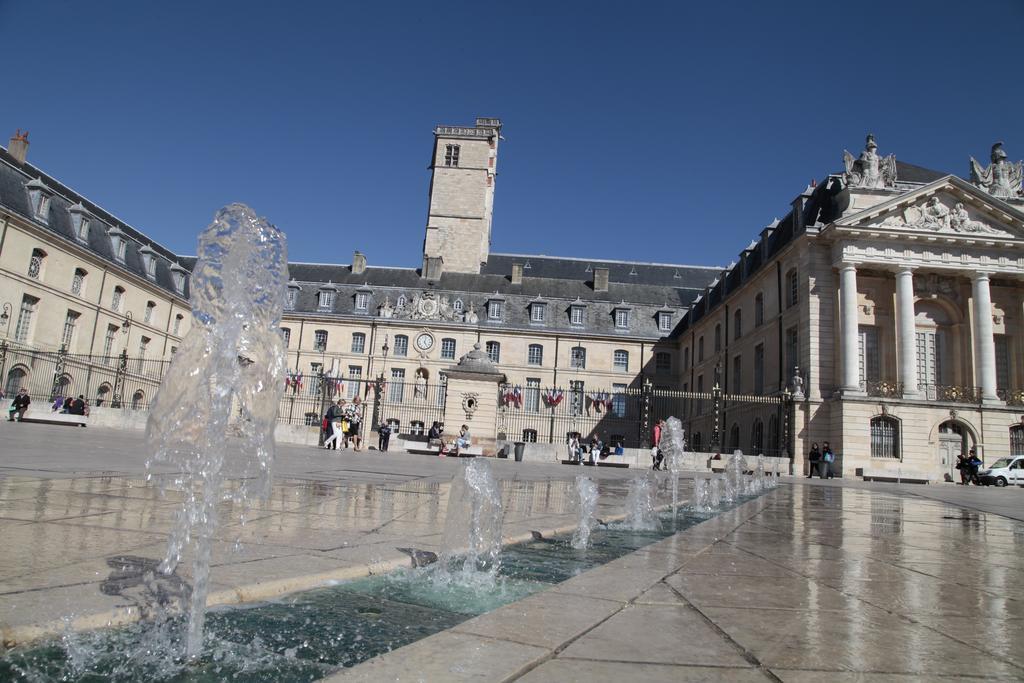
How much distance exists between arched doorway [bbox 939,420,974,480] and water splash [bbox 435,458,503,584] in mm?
26692

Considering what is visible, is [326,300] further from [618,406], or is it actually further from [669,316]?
[669,316]

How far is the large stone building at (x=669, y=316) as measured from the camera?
25.7m

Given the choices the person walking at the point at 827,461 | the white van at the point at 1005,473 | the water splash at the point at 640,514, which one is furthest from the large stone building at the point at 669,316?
the water splash at the point at 640,514

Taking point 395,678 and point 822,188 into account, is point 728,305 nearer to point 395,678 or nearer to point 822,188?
point 822,188

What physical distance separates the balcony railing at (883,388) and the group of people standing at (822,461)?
270 cm

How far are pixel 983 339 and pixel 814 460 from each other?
27.5ft

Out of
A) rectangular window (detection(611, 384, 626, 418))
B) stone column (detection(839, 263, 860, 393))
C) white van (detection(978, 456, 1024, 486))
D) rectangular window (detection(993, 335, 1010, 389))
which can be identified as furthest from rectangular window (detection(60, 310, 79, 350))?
rectangular window (detection(993, 335, 1010, 389))

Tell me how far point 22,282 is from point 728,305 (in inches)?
1366

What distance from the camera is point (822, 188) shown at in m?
30.2

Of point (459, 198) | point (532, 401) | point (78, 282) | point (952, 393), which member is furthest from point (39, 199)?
point (952, 393)

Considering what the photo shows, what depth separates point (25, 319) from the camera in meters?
32.5

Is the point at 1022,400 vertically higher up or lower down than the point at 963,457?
higher up

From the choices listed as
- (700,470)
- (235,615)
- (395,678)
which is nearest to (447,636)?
(395,678)

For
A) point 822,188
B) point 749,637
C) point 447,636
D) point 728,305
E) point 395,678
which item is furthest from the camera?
point 728,305
